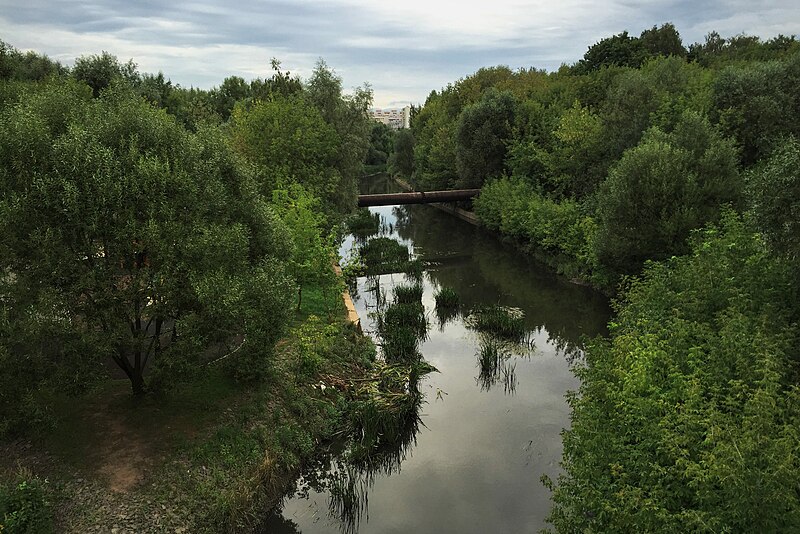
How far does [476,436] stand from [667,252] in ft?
45.7

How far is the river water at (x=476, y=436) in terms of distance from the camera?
42.7 ft

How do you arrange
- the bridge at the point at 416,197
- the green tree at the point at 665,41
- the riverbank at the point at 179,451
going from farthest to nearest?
1. the green tree at the point at 665,41
2. the bridge at the point at 416,197
3. the riverbank at the point at 179,451

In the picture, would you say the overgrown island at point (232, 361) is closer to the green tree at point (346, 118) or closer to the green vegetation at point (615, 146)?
the green vegetation at point (615, 146)

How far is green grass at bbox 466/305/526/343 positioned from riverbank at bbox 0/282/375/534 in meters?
8.95

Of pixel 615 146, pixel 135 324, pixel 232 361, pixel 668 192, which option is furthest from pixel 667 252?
pixel 135 324

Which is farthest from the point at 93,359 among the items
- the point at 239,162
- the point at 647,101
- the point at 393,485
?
the point at 647,101

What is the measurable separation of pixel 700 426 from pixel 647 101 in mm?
29665

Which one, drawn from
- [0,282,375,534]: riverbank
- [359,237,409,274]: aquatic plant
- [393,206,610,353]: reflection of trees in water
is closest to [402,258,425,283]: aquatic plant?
[359,237,409,274]: aquatic plant

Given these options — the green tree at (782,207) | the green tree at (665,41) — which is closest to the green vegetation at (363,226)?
the green tree at (782,207)

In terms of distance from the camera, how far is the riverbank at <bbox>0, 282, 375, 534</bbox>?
36.6 ft

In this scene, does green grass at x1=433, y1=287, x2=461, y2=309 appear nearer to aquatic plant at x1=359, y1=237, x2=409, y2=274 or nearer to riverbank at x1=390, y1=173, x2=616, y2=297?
aquatic plant at x1=359, y1=237, x2=409, y2=274

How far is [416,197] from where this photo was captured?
4731 centimetres

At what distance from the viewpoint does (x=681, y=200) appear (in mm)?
23812

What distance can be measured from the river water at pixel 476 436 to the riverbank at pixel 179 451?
1.37m
